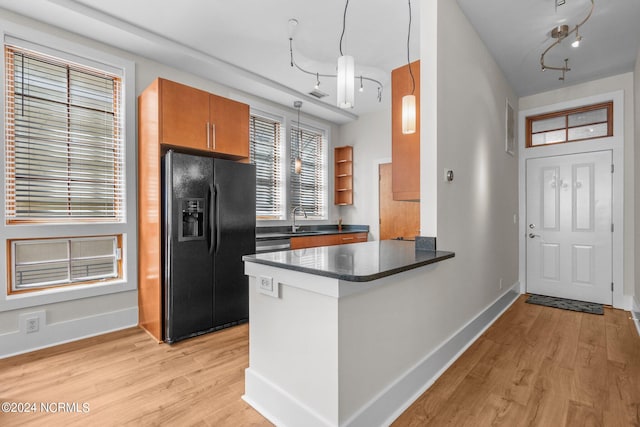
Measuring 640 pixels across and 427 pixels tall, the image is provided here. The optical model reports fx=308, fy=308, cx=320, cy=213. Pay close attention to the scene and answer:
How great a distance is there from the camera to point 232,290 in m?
3.19

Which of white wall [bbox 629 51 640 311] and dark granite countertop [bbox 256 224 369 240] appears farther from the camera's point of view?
dark granite countertop [bbox 256 224 369 240]

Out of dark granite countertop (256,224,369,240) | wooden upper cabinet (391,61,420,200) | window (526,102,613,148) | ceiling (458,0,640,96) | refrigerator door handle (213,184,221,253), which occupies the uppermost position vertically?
ceiling (458,0,640,96)

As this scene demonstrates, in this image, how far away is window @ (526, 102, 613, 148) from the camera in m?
3.98

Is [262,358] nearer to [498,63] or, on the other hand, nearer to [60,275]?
[60,275]

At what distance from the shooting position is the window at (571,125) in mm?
3983

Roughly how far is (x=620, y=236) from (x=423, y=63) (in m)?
3.54

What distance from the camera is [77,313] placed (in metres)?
2.86

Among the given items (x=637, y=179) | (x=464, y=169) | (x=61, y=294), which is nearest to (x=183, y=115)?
(x=61, y=294)

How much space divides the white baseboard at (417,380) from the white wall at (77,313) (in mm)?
2675

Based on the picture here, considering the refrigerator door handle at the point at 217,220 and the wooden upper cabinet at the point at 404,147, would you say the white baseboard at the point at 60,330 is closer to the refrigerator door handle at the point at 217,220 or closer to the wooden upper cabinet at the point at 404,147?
the refrigerator door handle at the point at 217,220

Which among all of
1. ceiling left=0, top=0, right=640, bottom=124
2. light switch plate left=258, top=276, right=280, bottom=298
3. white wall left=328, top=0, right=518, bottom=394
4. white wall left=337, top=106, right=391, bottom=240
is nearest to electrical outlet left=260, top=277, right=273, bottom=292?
light switch plate left=258, top=276, right=280, bottom=298

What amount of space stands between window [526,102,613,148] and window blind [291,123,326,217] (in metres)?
3.22

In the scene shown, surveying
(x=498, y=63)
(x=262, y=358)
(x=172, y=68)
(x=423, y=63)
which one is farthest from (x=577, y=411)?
(x=172, y=68)

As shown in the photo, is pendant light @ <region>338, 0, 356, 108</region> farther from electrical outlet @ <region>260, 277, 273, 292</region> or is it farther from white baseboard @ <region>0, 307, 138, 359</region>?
white baseboard @ <region>0, 307, 138, 359</region>
